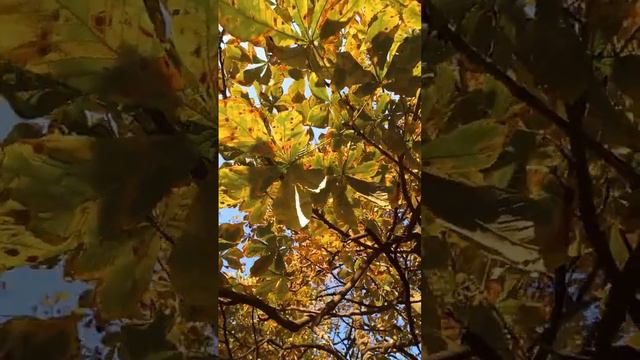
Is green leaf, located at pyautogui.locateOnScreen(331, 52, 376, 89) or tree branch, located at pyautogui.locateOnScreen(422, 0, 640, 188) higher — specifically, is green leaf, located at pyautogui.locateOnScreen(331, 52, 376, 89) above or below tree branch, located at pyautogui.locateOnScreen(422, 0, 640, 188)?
above

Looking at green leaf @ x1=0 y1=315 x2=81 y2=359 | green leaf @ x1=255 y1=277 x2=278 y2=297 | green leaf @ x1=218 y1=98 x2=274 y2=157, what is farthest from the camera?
green leaf @ x1=255 y1=277 x2=278 y2=297

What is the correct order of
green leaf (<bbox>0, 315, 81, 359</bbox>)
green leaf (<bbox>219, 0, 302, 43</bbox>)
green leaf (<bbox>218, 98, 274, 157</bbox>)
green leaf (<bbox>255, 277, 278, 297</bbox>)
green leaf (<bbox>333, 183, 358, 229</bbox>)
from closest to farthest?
1. green leaf (<bbox>0, 315, 81, 359</bbox>)
2. green leaf (<bbox>219, 0, 302, 43</bbox>)
3. green leaf (<bbox>218, 98, 274, 157</bbox>)
4. green leaf (<bbox>333, 183, 358, 229</bbox>)
5. green leaf (<bbox>255, 277, 278, 297</bbox>)

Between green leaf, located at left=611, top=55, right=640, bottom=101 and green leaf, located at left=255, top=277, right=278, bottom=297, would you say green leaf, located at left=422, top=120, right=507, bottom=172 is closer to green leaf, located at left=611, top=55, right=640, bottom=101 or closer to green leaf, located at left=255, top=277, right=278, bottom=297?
green leaf, located at left=611, top=55, right=640, bottom=101

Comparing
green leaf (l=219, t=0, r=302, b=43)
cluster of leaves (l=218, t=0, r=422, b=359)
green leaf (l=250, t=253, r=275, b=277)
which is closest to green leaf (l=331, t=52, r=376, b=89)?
cluster of leaves (l=218, t=0, r=422, b=359)

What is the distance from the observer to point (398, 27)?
767 mm

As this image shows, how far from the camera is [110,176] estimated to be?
1.05 feet

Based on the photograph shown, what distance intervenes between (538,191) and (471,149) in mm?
45

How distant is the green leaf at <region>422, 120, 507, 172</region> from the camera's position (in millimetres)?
373

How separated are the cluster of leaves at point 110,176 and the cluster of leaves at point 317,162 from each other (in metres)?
0.23

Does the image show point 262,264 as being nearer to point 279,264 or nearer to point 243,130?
point 279,264

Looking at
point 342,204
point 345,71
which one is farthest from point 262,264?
point 345,71

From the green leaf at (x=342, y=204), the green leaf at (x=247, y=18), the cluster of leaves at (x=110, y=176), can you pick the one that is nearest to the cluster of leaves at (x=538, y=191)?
the cluster of leaves at (x=110, y=176)

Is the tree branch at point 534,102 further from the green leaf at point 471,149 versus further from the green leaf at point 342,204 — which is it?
the green leaf at point 342,204

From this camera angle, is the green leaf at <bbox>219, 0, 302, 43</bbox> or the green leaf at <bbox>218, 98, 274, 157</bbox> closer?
the green leaf at <bbox>219, 0, 302, 43</bbox>
